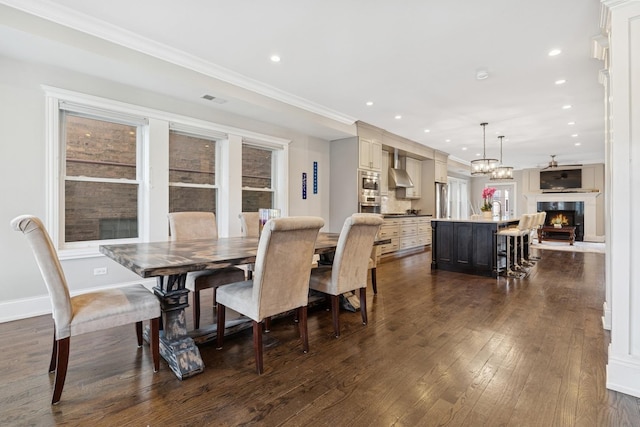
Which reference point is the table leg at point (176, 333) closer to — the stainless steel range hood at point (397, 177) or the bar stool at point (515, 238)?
the bar stool at point (515, 238)

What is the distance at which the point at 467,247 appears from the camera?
5000 mm

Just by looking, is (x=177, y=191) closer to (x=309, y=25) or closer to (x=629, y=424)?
(x=309, y=25)

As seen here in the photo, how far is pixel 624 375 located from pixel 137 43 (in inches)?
183

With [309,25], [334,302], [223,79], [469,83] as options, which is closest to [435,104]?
[469,83]

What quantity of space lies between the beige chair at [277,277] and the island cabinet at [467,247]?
3719 millimetres

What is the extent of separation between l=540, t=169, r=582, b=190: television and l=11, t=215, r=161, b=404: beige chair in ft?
43.0

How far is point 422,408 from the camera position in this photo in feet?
5.36

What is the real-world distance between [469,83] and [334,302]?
341cm

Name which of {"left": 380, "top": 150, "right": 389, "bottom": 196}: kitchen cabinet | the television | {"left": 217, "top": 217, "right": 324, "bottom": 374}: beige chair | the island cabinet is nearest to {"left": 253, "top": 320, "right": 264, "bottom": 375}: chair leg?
{"left": 217, "top": 217, "right": 324, "bottom": 374}: beige chair

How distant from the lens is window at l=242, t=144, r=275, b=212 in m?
4.98

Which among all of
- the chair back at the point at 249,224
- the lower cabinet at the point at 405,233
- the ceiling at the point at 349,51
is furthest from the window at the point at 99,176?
the lower cabinet at the point at 405,233

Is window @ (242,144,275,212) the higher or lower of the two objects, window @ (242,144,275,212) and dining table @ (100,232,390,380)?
the higher

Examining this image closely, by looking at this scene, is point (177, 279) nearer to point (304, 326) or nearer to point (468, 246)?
point (304, 326)

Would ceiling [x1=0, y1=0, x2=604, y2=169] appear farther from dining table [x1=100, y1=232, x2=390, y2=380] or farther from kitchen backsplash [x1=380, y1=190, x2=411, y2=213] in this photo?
kitchen backsplash [x1=380, y1=190, x2=411, y2=213]
